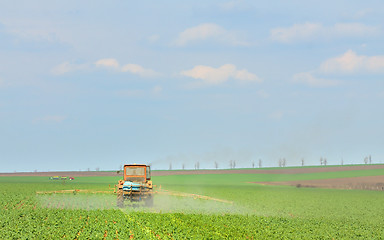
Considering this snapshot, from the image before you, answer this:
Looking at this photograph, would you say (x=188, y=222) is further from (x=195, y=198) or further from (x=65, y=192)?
(x=65, y=192)

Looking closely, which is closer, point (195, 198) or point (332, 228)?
point (332, 228)

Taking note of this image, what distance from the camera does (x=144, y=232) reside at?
2352 centimetres

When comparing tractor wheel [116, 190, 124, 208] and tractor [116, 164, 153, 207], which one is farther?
tractor wheel [116, 190, 124, 208]

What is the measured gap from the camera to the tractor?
35.7 meters

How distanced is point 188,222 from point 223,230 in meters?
3.27

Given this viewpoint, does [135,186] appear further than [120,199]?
No

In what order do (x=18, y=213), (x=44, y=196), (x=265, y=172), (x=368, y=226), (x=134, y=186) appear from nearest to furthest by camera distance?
1. (x=368, y=226)
2. (x=18, y=213)
3. (x=134, y=186)
4. (x=44, y=196)
5. (x=265, y=172)

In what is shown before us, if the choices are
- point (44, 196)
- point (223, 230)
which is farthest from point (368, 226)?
point (44, 196)

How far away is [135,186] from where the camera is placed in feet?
117

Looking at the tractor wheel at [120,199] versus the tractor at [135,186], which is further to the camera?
the tractor wheel at [120,199]

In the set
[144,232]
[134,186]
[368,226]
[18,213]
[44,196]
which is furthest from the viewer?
[44,196]

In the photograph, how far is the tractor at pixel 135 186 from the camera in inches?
1404

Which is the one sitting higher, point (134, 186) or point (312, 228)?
point (134, 186)

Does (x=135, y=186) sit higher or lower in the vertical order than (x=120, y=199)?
higher
